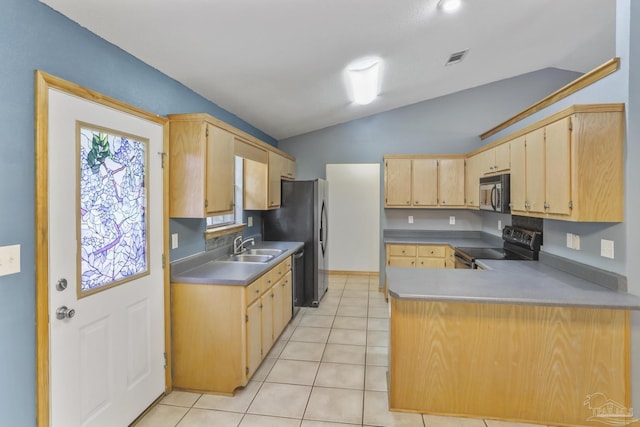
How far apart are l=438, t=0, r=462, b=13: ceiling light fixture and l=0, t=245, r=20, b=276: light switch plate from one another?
286cm

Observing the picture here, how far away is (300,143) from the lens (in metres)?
5.73

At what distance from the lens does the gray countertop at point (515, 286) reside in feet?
6.57

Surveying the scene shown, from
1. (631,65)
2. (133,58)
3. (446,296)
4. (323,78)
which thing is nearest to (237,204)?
(323,78)

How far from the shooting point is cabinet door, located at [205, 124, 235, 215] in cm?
253

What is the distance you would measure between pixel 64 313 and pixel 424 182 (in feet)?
14.3

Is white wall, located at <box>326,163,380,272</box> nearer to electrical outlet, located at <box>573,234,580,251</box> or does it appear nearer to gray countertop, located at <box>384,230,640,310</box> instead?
gray countertop, located at <box>384,230,640,310</box>

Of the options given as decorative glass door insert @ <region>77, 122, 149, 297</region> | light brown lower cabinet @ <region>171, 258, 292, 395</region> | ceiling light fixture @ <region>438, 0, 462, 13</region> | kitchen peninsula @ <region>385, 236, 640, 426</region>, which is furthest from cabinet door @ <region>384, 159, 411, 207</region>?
decorative glass door insert @ <region>77, 122, 149, 297</region>

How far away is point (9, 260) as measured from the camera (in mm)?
1433

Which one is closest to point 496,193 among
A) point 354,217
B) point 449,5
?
point 449,5

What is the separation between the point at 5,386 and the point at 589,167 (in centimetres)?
336

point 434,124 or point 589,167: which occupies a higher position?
point 434,124

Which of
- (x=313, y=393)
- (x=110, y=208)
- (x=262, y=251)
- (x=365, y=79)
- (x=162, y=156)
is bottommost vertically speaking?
(x=313, y=393)

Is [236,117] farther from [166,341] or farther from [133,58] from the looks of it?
[166,341]

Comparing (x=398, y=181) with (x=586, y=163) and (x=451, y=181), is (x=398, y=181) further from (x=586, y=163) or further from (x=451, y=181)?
(x=586, y=163)
